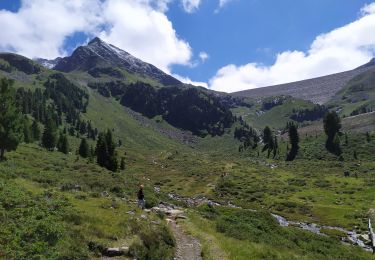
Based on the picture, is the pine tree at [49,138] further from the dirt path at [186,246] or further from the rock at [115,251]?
the rock at [115,251]

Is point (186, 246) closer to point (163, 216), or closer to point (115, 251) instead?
point (115, 251)

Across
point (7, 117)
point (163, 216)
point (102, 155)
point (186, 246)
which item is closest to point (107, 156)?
point (102, 155)

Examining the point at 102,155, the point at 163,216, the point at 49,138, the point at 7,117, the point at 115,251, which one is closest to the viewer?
the point at 115,251

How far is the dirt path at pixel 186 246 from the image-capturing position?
74.6 ft

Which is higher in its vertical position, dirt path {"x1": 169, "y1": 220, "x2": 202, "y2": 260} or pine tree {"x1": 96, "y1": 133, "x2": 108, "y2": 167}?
pine tree {"x1": 96, "y1": 133, "x2": 108, "y2": 167}

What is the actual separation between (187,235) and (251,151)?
559 ft

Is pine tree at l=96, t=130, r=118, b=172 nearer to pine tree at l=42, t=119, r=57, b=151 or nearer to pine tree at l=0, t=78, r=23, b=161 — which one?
pine tree at l=42, t=119, r=57, b=151

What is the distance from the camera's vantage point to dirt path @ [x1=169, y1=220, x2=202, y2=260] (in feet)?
74.6

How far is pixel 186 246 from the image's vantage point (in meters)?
25.0

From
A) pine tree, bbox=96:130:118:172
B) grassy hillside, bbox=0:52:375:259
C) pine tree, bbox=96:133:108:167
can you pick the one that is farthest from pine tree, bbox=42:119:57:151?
grassy hillside, bbox=0:52:375:259

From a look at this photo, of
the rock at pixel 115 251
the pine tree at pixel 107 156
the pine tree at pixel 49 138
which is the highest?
the pine tree at pixel 49 138

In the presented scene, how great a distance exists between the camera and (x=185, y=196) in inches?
3403

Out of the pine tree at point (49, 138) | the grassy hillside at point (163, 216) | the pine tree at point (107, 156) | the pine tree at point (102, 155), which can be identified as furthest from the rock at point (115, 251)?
the pine tree at point (49, 138)

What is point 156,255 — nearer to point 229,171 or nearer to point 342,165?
point 229,171
